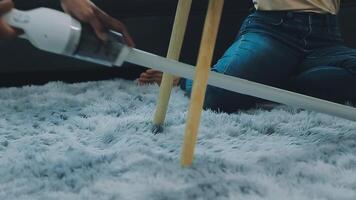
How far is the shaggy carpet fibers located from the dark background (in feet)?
0.40

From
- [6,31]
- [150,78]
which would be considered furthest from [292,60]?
[6,31]

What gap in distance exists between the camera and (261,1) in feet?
2.99

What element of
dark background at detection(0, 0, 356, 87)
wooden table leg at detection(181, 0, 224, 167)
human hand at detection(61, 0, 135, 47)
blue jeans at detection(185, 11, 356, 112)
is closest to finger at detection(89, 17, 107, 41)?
human hand at detection(61, 0, 135, 47)

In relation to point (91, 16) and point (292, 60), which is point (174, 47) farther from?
point (292, 60)

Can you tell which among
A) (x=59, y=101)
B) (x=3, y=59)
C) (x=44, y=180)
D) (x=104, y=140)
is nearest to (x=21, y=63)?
(x=3, y=59)

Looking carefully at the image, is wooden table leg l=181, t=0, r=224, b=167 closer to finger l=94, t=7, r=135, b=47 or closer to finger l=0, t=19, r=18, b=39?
finger l=94, t=7, r=135, b=47

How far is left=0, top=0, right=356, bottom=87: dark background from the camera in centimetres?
100

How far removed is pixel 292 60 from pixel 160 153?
1.22 ft

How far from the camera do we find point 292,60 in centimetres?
90

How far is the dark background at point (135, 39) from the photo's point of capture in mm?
1003

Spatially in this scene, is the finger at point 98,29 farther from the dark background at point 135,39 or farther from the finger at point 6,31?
the dark background at point 135,39

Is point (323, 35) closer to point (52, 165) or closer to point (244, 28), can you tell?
point (244, 28)

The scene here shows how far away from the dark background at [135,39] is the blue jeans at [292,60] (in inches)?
7.1

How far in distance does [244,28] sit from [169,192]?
Answer: 19.8 inches
